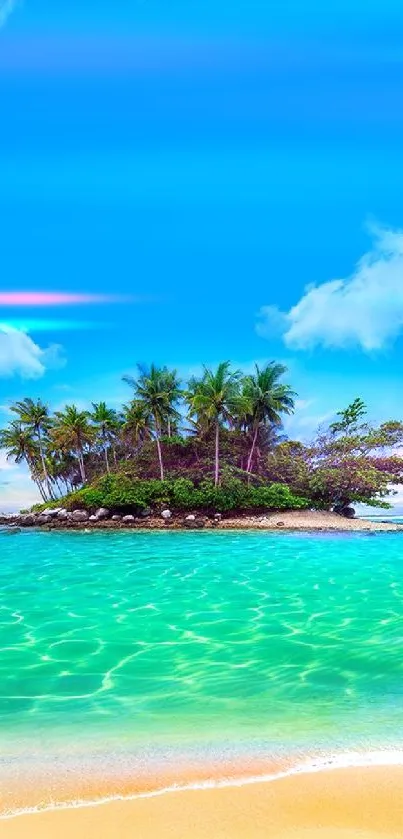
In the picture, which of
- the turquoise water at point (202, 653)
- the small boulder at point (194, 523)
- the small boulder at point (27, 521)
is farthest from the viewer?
the small boulder at point (27, 521)

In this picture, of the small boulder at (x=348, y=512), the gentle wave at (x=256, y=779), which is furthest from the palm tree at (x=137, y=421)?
the gentle wave at (x=256, y=779)

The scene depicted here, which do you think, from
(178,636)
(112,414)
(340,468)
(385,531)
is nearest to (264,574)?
(178,636)

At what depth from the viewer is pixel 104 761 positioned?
5680 millimetres

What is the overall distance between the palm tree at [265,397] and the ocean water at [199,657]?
2726 centimetres

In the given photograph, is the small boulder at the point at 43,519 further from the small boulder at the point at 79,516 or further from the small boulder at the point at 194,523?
the small boulder at the point at 194,523

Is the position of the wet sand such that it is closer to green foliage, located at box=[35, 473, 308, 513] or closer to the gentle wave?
the gentle wave

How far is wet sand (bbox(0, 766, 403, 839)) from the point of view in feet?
13.8

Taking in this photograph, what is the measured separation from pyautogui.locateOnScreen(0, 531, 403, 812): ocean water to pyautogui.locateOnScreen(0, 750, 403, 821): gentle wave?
31 cm

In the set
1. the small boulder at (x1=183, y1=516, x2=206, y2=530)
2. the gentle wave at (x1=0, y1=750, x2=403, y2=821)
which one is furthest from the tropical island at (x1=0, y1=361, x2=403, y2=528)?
the gentle wave at (x1=0, y1=750, x2=403, y2=821)

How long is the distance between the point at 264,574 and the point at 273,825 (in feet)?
50.4

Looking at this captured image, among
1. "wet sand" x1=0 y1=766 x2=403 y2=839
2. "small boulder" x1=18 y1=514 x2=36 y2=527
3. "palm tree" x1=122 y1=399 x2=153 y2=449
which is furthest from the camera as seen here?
"palm tree" x1=122 y1=399 x2=153 y2=449

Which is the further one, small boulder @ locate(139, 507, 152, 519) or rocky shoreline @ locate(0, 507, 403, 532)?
small boulder @ locate(139, 507, 152, 519)

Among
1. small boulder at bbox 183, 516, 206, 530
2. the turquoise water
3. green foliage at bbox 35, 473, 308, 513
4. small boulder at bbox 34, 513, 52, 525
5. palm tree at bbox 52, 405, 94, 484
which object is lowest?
the turquoise water

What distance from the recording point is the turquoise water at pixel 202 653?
6.74 m
